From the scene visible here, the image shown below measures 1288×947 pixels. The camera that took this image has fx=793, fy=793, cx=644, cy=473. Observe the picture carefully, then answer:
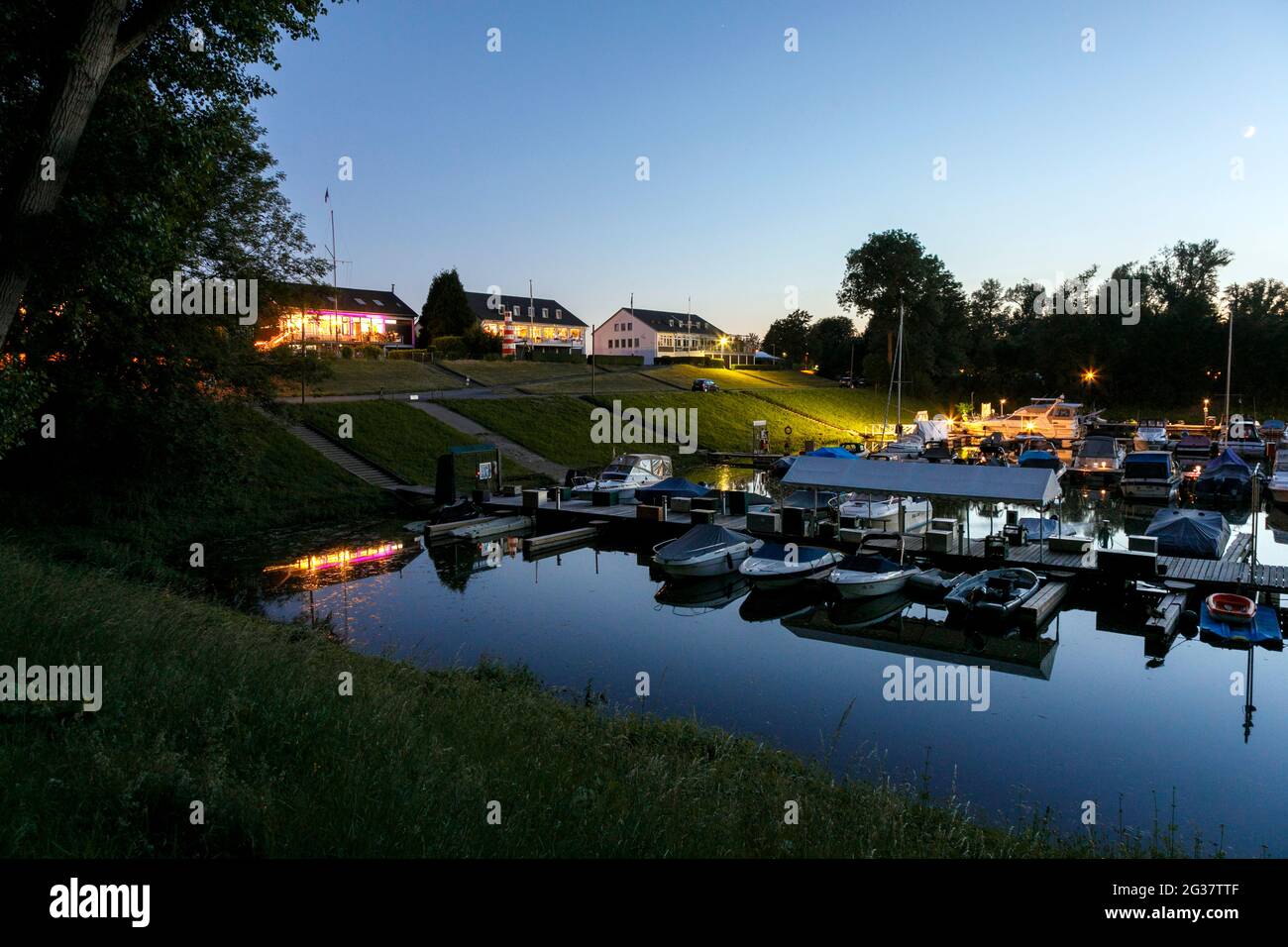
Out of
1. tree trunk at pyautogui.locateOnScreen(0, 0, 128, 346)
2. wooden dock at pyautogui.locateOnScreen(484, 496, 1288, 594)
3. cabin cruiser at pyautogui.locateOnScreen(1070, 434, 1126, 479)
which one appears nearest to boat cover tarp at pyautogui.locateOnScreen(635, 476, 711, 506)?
wooden dock at pyautogui.locateOnScreen(484, 496, 1288, 594)

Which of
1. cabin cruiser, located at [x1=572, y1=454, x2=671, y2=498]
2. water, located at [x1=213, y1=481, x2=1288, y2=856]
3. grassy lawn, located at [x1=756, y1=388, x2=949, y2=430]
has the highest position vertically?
grassy lawn, located at [x1=756, y1=388, x2=949, y2=430]

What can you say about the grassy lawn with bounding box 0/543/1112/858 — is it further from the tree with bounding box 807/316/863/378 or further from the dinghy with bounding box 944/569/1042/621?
the tree with bounding box 807/316/863/378

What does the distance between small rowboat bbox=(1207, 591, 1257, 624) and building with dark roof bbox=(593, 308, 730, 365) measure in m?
86.2

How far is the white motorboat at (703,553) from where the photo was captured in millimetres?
24438

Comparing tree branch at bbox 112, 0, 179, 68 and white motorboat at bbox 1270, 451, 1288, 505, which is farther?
white motorboat at bbox 1270, 451, 1288, 505

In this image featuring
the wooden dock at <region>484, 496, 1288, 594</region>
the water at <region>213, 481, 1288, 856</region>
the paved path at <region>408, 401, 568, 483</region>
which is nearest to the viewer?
the water at <region>213, 481, 1288, 856</region>

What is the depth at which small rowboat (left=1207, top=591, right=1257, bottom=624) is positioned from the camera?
60.0ft

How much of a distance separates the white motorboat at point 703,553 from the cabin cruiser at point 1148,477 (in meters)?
23.6

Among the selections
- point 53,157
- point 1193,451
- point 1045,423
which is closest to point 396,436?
point 53,157

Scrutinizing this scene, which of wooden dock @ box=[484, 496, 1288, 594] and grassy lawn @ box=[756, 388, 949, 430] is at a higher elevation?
grassy lawn @ box=[756, 388, 949, 430]

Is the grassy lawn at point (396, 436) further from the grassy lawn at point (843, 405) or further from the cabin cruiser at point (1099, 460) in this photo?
the grassy lawn at point (843, 405)

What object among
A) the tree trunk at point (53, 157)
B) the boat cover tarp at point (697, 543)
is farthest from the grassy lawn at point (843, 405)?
the tree trunk at point (53, 157)

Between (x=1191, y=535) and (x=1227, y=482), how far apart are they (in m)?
17.0

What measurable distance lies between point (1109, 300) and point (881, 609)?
78792 mm
